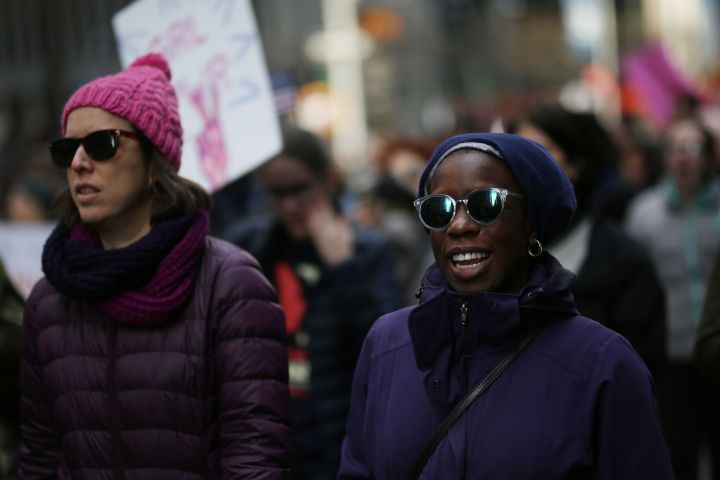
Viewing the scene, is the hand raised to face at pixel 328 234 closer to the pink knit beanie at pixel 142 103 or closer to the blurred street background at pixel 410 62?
the blurred street background at pixel 410 62

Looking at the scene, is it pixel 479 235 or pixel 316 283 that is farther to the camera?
pixel 316 283

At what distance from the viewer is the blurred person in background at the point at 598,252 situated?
16.4 ft

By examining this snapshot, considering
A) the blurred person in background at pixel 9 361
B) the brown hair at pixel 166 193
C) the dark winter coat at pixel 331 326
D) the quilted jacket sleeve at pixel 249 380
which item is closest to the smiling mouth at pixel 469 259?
the quilted jacket sleeve at pixel 249 380

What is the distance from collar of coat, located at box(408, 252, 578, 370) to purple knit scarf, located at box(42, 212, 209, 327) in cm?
73

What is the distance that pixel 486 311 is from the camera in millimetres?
3004

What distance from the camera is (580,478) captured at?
9.54 feet

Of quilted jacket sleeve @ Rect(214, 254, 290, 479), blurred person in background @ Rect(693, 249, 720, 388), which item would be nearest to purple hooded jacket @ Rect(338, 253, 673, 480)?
quilted jacket sleeve @ Rect(214, 254, 290, 479)

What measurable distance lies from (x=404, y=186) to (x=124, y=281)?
5677 mm

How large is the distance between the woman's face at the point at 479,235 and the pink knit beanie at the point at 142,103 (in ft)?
3.19

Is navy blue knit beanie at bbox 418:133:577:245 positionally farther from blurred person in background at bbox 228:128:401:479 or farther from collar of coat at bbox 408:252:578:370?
blurred person in background at bbox 228:128:401:479

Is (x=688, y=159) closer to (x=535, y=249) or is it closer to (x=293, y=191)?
(x=293, y=191)

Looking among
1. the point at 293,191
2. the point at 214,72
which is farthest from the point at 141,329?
the point at 293,191

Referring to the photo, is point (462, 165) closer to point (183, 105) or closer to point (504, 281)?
point (504, 281)

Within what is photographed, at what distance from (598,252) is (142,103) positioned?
226 cm
